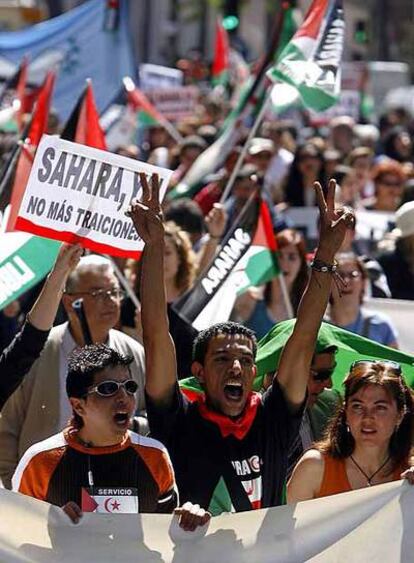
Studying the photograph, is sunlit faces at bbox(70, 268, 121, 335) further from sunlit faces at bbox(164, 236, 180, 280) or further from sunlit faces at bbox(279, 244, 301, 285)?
sunlit faces at bbox(279, 244, 301, 285)

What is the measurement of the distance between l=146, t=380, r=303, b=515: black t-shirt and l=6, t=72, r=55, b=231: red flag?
1945 millimetres

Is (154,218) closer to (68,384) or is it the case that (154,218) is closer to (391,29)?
(68,384)

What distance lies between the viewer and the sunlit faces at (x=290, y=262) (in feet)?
27.2

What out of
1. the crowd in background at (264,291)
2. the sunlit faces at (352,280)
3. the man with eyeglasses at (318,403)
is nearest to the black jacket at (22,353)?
the crowd in background at (264,291)

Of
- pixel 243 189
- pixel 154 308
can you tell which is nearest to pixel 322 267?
pixel 154 308

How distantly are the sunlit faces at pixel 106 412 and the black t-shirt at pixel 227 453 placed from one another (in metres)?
0.08

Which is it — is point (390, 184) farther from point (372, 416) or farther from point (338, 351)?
point (372, 416)

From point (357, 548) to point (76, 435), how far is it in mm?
866

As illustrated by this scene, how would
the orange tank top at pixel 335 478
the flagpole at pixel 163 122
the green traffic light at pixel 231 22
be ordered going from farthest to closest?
the green traffic light at pixel 231 22 < the flagpole at pixel 163 122 < the orange tank top at pixel 335 478

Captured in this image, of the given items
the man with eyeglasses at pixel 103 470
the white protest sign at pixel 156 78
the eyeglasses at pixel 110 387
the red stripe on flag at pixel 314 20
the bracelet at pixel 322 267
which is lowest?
the man with eyeglasses at pixel 103 470

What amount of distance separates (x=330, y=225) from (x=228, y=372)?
53 cm

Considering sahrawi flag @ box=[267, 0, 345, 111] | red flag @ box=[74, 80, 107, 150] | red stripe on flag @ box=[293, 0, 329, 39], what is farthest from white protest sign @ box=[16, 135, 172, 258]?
red stripe on flag @ box=[293, 0, 329, 39]

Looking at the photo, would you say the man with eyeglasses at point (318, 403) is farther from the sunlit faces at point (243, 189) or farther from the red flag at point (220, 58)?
the red flag at point (220, 58)

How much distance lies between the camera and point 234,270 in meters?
7.48
